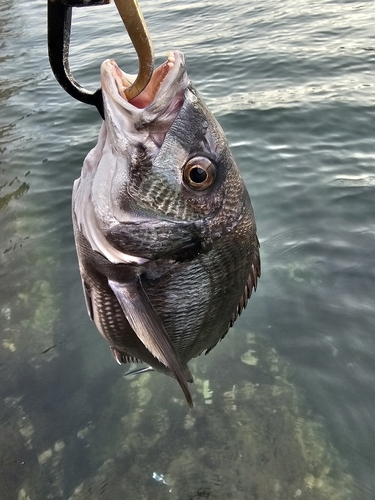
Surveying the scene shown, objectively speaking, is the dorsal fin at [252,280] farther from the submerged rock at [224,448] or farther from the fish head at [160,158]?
the submerged rock at [224,448]

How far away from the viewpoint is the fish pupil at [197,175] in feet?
6.19

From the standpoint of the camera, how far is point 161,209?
1.88 m

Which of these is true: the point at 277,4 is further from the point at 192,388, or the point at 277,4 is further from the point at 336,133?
the point at 192,388

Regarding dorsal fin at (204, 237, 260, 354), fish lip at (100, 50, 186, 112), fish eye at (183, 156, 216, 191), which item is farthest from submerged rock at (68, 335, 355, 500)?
fish lip at (100, 50, 186, 112)

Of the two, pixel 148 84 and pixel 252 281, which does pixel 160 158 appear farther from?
pixel 252 281

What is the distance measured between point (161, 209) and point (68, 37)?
70cm

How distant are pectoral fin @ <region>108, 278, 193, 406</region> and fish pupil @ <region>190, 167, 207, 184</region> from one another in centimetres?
47

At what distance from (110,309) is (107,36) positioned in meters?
11.7

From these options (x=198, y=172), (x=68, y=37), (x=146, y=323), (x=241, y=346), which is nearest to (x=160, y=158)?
(x=198, y=172)

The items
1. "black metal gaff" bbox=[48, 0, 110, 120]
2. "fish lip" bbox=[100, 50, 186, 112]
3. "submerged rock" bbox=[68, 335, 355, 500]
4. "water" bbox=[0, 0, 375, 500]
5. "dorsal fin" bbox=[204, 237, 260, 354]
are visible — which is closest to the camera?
"black metal gaff" bbox=[48, 0, 110, 120]

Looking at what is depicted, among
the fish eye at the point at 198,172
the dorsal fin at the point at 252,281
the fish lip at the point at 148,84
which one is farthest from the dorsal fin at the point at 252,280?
the fish lip at the point at 148,84

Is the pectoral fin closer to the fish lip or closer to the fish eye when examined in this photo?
the fish eye

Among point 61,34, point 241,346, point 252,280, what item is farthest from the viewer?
point 241,346

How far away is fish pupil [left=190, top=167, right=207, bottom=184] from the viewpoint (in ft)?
6.19
